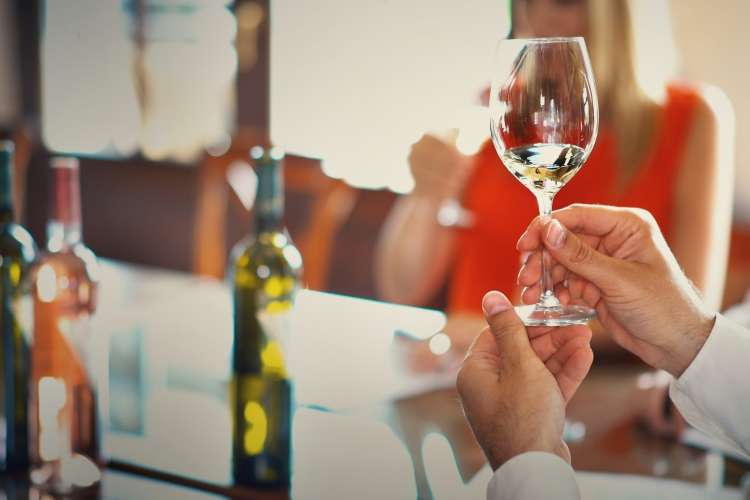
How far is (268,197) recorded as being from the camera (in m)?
0.78

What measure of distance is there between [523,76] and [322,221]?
1304 millimetres

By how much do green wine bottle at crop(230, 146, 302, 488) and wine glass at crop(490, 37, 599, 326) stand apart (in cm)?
21

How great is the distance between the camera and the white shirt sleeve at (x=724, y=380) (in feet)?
2.61

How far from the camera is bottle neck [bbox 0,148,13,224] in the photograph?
0.79 metres

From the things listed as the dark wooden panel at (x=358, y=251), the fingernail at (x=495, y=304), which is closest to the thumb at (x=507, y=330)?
the fingernail at (x=495, y=304)

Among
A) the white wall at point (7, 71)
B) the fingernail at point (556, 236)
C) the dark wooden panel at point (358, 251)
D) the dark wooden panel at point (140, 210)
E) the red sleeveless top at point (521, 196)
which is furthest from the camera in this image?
the white wall at point (7, 71)

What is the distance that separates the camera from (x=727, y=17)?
199 centimetres

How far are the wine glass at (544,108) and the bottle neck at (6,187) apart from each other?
441 millimetres

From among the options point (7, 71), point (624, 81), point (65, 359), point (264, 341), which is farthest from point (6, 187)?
point (7, 71)

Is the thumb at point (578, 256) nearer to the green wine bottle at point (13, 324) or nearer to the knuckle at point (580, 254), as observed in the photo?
the knuckle at point (580, 254)

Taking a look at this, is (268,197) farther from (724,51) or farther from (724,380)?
(724,51)

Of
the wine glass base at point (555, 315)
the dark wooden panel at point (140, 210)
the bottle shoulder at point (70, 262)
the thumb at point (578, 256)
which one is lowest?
the dark wooden panel at point (140, 210)

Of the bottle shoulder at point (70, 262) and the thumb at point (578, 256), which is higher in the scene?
the thumb at point (578, 256)

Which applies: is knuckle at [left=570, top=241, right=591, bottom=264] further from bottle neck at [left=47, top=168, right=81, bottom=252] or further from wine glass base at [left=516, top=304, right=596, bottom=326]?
bottle neck at [left=47, top=168, right=81, bottom=252]
